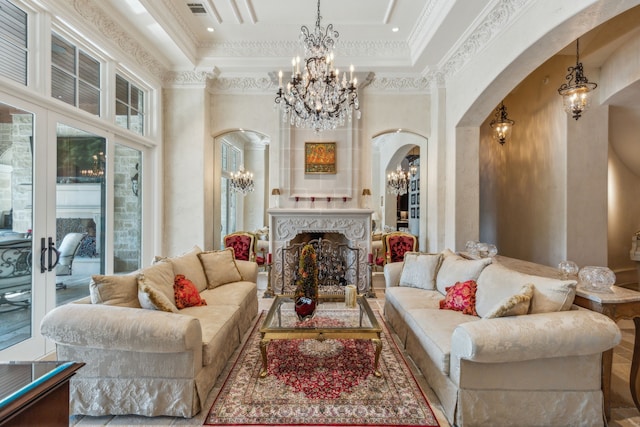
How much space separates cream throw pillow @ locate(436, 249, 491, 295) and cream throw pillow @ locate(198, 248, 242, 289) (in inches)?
97.0

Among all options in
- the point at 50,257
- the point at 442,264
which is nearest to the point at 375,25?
the point at 442,264

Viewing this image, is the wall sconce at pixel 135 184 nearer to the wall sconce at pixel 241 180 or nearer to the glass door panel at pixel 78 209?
the glass door panel at pixel 78 209

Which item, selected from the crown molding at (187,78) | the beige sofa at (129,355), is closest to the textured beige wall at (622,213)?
the beige sofa at (129,355)

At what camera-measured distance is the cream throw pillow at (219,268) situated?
359cm

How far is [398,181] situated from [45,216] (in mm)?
7398

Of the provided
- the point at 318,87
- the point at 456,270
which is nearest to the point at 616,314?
the point at 456,270

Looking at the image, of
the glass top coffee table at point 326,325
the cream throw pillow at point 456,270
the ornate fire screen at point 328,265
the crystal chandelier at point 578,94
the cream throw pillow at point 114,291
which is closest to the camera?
the cream throw pillow at point 114,291

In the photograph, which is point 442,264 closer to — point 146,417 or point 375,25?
point 146,417

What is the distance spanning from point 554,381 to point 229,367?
2475 mm

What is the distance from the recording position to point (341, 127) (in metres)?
5.40

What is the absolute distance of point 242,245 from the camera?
5.26m

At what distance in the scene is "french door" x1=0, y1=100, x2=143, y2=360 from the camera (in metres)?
2.71

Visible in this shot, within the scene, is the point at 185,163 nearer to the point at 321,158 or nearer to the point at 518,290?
the point at 321,158

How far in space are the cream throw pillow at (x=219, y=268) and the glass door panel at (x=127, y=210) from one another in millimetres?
1537
